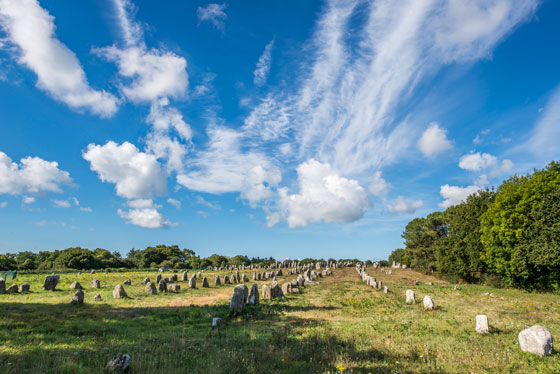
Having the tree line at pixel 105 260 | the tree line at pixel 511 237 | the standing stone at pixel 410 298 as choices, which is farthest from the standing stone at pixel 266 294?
the tree line at pixel 105 260

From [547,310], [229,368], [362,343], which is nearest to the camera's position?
[229,368]

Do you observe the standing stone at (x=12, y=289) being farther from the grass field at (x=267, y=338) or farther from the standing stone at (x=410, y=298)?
the standing stone at (x=410, y=298)

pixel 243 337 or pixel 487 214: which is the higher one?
pixel 487 214

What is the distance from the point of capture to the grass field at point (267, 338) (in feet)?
27.3

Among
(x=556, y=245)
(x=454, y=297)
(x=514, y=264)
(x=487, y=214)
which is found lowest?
(x=454, y=297)

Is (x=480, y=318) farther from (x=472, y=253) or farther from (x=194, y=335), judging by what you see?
(x=472, y=253)

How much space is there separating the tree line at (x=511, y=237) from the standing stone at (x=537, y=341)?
66.1 feet

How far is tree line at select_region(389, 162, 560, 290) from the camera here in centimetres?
2489

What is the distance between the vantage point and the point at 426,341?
11359 mm

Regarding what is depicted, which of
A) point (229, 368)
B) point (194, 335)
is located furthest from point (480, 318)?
point (194, 335)

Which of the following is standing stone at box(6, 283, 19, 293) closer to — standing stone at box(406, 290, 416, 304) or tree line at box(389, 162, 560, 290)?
standing stone at box(406, 290, 416, 304)

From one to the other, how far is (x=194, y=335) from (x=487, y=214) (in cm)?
3571

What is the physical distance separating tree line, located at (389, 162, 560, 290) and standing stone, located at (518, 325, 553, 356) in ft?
66.1

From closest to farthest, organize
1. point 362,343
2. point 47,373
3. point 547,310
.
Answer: point 47,373 → point 362,343 → point 547,310
